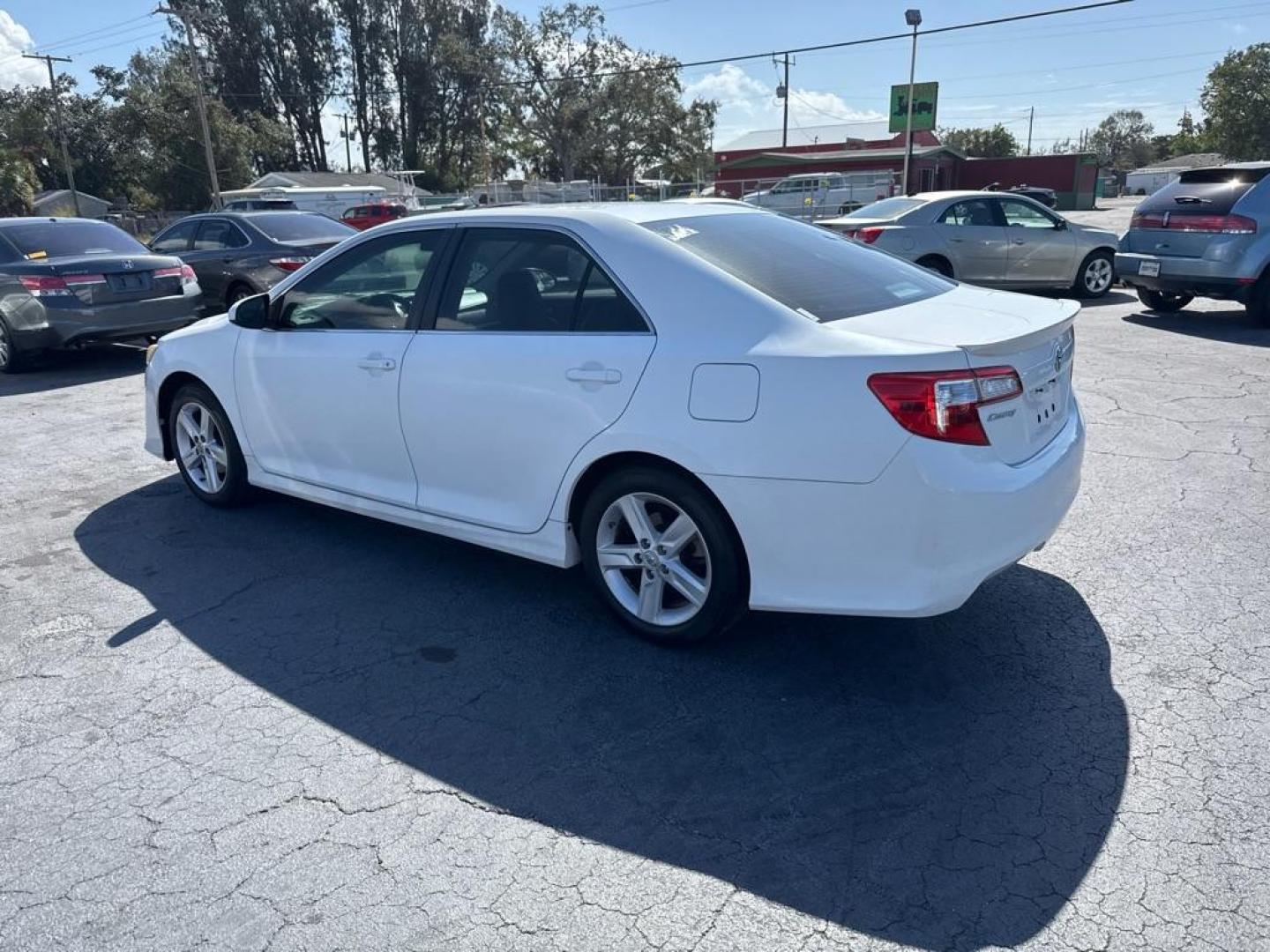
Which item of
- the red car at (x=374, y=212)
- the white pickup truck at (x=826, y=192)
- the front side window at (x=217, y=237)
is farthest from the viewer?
the white pickup truck at (x=826, y=192)

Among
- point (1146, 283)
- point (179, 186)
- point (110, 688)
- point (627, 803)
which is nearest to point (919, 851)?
point (627, 803)

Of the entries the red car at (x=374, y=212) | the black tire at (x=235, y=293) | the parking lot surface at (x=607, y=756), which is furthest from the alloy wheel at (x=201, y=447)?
the red car at (x=374, y=212)

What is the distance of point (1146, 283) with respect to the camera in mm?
10914

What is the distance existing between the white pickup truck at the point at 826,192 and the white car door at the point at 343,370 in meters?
28.0

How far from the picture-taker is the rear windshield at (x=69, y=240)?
9.80 m

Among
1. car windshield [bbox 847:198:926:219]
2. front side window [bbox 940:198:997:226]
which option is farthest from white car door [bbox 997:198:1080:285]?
car windshield [bbox 847:198:926:219]

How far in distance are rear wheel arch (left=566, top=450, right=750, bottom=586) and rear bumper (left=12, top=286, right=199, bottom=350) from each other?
7814 millimetres

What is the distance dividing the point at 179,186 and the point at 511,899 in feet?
187

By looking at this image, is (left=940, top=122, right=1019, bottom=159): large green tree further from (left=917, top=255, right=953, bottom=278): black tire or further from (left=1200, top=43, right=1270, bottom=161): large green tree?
(left=917, top=255, right=953, bottom=278): black tire

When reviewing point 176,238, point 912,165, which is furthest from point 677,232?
point 912,165

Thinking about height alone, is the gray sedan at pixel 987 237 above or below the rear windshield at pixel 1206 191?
below

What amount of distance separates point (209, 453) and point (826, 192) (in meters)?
30.9

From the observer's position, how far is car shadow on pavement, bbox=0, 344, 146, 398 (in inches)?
373

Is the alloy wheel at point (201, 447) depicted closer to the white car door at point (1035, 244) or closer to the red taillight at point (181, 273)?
the red taillight at point (181, 273)
